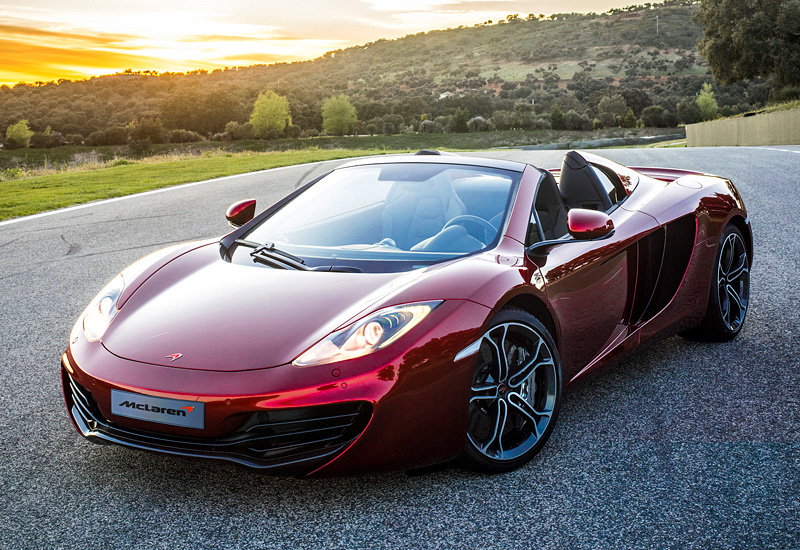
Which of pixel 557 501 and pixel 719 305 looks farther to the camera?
pixel 719 305

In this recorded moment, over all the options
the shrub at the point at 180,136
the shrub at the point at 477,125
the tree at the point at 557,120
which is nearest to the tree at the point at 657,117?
the tree at the point at 557,120

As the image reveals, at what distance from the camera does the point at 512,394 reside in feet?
10.3

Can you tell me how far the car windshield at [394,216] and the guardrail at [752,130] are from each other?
33779 mm

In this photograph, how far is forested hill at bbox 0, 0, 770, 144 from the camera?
102 meters

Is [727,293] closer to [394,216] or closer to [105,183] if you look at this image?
[394,216]

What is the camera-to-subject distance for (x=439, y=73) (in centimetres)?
16412

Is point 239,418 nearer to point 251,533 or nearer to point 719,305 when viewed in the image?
point 251,533

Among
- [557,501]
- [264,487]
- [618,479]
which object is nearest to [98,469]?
[264,487]

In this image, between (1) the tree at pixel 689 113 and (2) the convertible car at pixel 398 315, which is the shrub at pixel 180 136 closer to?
(1) the tree at pixel 689 113

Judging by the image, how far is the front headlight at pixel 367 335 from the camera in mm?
2648

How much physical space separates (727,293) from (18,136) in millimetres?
95282

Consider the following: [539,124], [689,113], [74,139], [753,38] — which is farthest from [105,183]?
[689,113]

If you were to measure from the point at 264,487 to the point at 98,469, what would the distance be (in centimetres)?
70

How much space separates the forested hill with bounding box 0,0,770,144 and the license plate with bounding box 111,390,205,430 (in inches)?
2970
